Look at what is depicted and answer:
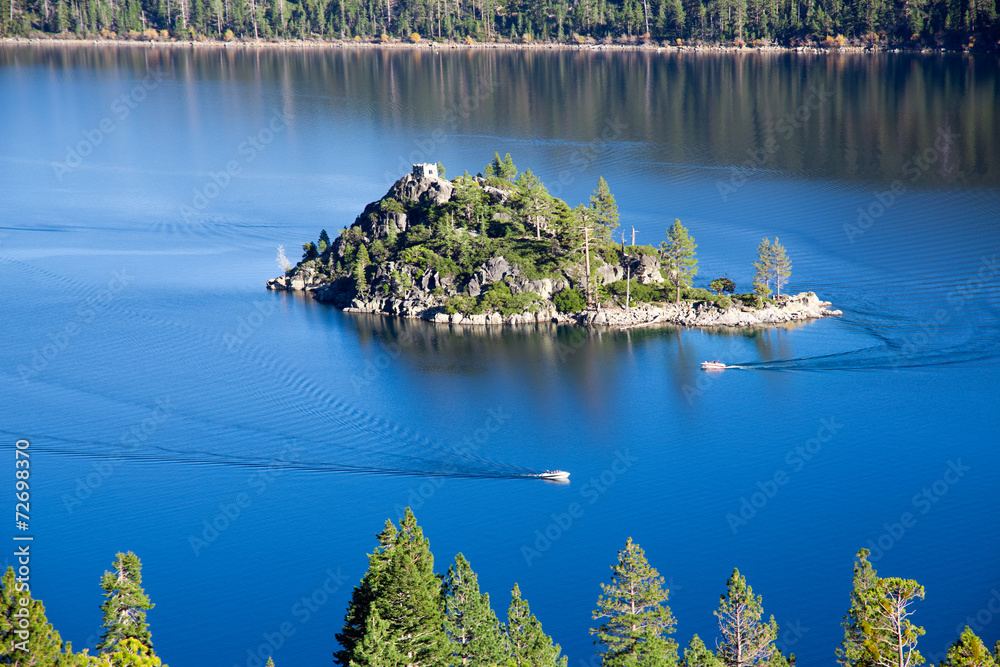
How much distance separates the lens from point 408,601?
4134 cm

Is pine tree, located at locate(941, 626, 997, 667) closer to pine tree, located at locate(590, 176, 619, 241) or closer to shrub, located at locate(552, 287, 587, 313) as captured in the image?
shrub, located at locate(552, 287, 587, 313)

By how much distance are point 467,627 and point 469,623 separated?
20 centimetres

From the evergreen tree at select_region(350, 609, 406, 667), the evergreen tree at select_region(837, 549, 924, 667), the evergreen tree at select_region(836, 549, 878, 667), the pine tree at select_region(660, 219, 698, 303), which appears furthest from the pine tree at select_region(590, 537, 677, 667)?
the pine tree at select_region(660, 219, 698, 303)

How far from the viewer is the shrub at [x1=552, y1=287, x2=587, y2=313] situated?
101188mm

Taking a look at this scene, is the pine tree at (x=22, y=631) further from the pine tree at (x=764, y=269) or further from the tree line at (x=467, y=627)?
the pine tree at (x=764, y=269)

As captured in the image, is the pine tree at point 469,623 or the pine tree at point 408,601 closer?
the pine tree at point 408,601

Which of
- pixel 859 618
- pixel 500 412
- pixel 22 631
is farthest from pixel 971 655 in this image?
pixel 500 412

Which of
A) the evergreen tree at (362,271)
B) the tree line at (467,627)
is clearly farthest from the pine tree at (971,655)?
the evergreen tree at (362,271)

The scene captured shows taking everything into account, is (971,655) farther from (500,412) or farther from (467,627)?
(500,412)

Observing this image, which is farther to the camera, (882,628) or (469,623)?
(469,623)

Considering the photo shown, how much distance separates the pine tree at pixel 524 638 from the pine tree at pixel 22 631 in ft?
56.0

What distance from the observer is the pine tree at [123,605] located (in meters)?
42.3

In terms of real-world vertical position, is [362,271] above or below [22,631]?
above

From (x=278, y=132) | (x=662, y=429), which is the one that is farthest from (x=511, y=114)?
(x=662, y=429)
